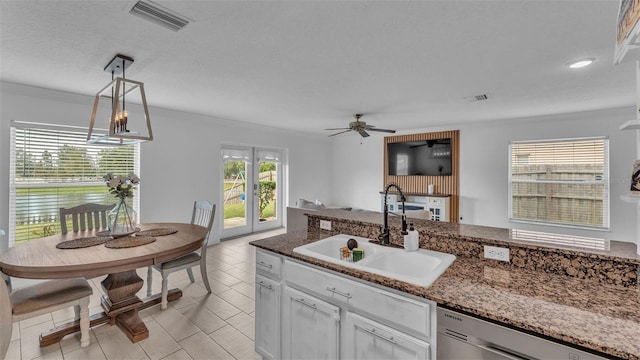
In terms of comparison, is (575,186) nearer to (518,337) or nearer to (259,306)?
(518,337)

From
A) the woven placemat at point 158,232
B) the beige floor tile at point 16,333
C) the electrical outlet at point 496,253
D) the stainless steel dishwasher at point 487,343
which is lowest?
the beige floor tile at point 16,333

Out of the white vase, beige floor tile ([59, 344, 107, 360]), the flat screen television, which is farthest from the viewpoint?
the flat screen television

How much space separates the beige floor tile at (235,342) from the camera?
2146 mm

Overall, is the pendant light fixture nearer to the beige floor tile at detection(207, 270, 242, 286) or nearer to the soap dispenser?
the beige floor tile at detection(207, 270, 242, 286)

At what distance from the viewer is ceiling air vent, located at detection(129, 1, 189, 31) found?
169cm

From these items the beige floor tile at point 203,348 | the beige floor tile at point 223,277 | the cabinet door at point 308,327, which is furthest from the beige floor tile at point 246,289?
the cabinet door at point 308,327

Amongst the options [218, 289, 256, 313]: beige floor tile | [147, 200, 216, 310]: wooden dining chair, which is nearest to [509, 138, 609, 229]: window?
[218, 289, 256, 313]: beige floor tile

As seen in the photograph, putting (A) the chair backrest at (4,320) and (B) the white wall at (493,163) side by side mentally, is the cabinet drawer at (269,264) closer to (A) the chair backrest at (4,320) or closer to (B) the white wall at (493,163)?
(A) the chair backrest at (4,320)

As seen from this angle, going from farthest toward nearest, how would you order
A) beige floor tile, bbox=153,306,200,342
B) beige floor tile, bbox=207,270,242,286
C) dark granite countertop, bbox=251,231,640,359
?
beige floor tile, bbox=207,270,242,286, beige floor tile, bbox=153,306,200,342, dark granite countertop, bbox=251,231,640,359

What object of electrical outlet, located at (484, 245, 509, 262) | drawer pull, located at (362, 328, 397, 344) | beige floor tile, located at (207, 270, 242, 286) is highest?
electrical outlet, located at (484, 245, 509, 262)

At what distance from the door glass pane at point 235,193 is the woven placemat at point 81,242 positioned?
10.1ft

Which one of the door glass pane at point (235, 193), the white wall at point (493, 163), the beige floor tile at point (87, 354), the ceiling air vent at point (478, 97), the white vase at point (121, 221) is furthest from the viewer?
the door glass pane at point (235, 193)

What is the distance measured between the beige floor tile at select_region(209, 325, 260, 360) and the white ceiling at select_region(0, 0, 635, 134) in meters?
2.38

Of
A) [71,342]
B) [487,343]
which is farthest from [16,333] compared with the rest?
[487,343]
